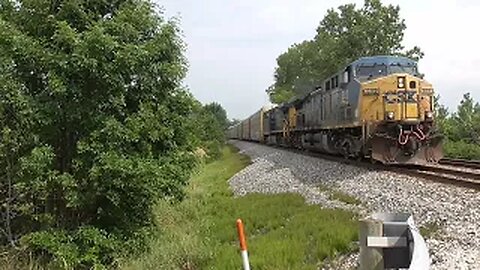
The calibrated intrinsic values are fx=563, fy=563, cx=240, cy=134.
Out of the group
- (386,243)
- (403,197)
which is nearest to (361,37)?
(403,197)

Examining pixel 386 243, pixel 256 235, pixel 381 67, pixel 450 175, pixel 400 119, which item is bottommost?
pixel 256 235

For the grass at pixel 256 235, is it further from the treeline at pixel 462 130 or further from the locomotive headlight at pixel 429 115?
the treeline at pixel 462 130

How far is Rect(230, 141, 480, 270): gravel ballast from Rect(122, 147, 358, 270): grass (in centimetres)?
66

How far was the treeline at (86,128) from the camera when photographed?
10.1 metres

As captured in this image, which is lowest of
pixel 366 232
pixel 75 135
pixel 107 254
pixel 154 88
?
pixel 107 254

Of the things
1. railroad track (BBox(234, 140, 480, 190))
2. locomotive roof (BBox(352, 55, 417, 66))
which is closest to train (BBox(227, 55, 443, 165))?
locomotive roof (BBox(352, 55, 417, 66))

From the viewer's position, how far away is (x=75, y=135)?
1105cm

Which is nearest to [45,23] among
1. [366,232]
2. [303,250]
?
[303,250]

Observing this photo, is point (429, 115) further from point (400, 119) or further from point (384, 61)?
point (384, 61)

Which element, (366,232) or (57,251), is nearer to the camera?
(366,232)

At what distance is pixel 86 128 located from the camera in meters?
10.7

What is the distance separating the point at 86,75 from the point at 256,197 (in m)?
6.54

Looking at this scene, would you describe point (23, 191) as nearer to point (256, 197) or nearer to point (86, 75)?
point (86, 75)

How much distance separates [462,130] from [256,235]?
28.6m
